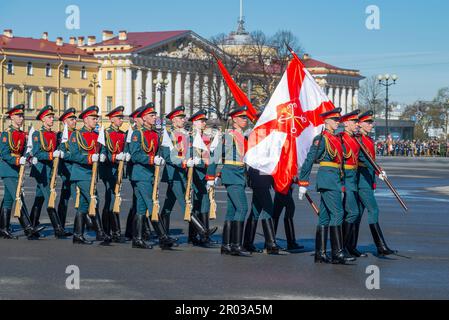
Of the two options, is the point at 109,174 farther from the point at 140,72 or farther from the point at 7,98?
the point at 140,72

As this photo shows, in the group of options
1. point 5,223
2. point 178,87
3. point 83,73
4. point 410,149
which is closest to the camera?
point 5,223

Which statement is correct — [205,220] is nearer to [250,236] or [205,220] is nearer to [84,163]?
[250,236]

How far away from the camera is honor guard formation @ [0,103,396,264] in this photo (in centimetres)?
1260

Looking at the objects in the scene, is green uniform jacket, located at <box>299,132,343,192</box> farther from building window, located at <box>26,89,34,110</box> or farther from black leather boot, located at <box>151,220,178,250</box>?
building window, located at <box>26,89,34,110</box>

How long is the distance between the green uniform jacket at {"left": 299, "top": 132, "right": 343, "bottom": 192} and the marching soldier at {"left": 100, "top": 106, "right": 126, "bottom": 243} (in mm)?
3115

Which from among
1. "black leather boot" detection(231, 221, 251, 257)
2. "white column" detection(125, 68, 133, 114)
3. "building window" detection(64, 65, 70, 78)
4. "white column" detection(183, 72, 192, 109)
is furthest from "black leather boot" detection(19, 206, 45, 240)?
"white column" detection(125, 68, 133, 114)

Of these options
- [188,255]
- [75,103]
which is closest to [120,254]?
[188,255]

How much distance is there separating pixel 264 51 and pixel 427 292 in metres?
77.4

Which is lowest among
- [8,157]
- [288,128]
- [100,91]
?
[8,157]

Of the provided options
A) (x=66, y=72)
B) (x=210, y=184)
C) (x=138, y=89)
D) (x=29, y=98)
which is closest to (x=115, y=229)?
(x=210, y=184)

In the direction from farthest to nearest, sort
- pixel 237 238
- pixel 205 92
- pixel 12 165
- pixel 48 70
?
pixel 48 70 < pixel 205 92 < pixel 12 165 < pixel 237 238

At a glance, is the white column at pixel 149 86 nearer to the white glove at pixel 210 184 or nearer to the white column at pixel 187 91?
the white column at pixel 187 91

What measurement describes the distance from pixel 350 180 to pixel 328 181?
571 mm

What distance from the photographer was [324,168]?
494 inches
